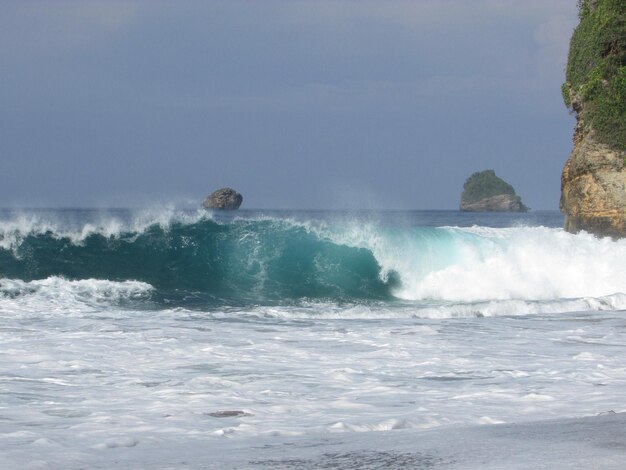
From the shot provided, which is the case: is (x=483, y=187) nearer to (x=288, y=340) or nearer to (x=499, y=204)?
(x=499, y=204)

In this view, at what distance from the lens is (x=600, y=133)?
75.5ft

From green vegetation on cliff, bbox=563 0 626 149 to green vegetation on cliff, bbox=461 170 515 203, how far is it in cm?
11967

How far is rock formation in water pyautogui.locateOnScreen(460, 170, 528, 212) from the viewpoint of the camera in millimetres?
141000

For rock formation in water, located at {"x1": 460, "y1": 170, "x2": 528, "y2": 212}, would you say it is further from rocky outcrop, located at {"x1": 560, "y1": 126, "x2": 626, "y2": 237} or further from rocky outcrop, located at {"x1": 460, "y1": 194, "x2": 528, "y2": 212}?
rocky outcrop, located at {"x1": 560, "y1": 126, "x2": 626, "y2": 237}

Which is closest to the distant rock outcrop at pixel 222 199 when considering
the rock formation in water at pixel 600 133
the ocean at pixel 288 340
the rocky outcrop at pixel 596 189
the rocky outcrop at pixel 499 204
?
the rocky outcrop at pixel 499 204

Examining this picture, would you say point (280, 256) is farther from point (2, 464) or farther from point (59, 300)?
point (2, 464)

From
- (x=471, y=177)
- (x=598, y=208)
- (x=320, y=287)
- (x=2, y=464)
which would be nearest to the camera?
(x=2, y=464)

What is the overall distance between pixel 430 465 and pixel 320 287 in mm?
14292

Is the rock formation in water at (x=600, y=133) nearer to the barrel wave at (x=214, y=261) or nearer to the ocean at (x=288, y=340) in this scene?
the ocean at (x=288, y=340)

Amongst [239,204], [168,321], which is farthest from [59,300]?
[239,204]

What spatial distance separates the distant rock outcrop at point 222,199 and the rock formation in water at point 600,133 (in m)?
89.9

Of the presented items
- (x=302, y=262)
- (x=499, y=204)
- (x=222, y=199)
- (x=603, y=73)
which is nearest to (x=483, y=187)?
(x=499, y=204)

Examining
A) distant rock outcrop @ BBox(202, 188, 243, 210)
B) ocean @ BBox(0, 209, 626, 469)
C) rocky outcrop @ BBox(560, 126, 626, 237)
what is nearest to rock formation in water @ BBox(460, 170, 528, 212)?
distant rock outcrop @ BBox(202, 188, 243, 210)

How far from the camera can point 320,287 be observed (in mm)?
18672
